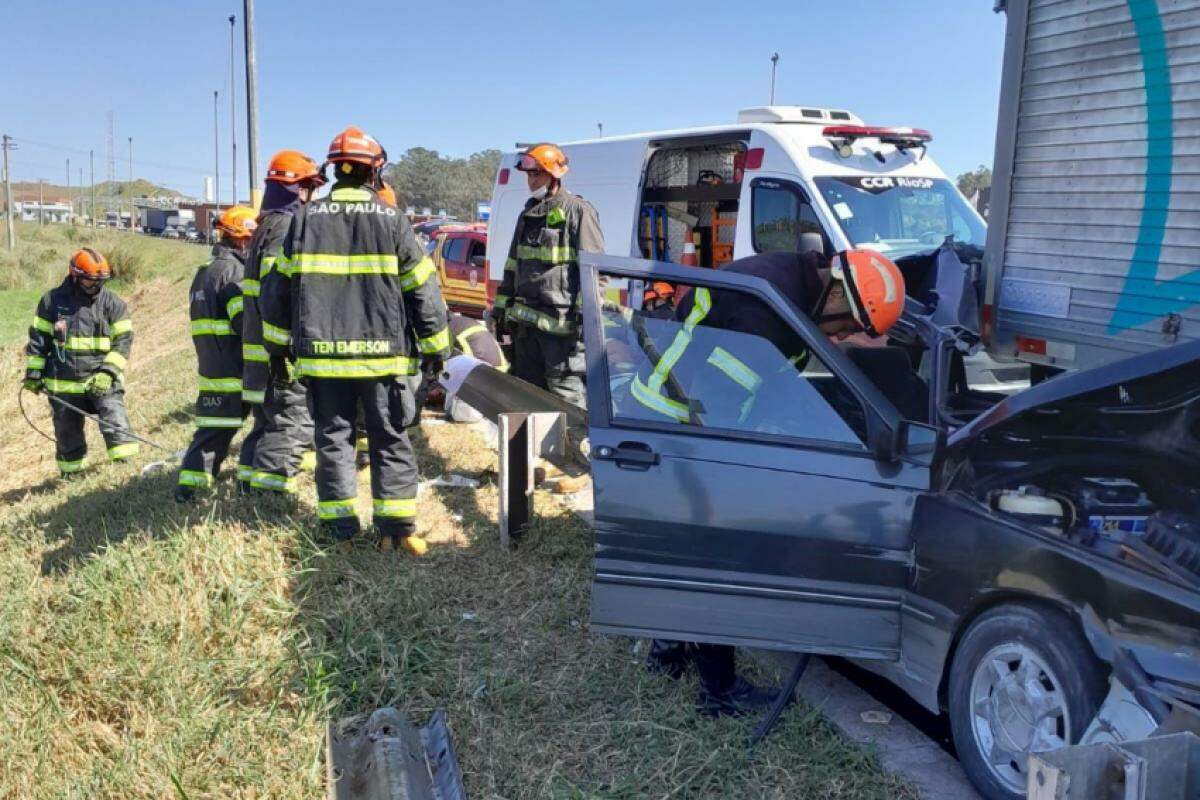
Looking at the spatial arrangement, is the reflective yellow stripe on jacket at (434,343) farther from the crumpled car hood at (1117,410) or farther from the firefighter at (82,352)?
the firefighter at (82,352)

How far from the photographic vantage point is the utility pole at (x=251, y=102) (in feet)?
43.5

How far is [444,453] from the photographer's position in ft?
21.7

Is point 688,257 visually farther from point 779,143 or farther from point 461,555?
point 461,555

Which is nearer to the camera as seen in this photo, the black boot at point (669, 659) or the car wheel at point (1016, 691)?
the car wheel at point (1016, 691)

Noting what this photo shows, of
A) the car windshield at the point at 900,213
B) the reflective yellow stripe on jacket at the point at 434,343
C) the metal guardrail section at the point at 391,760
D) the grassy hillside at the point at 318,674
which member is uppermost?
the car windshield at the point at 900,213

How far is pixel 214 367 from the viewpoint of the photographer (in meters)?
6.08

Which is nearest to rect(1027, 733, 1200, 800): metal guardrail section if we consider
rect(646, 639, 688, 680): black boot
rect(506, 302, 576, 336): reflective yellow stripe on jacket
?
rect(646, 639, 688, 680): black boot

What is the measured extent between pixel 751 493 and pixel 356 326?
215 centimetres

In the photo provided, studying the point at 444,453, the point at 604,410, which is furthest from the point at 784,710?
the point at 444,453

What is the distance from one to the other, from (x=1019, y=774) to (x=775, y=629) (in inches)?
31.5

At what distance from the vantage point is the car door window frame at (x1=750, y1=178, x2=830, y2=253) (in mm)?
7192

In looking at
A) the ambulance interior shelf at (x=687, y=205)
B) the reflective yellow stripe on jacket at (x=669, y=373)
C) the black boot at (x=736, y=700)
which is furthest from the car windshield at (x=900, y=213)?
the black boot at (x=736, y=700)

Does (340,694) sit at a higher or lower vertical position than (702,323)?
lower

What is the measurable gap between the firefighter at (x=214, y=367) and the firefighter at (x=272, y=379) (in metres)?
0.39
